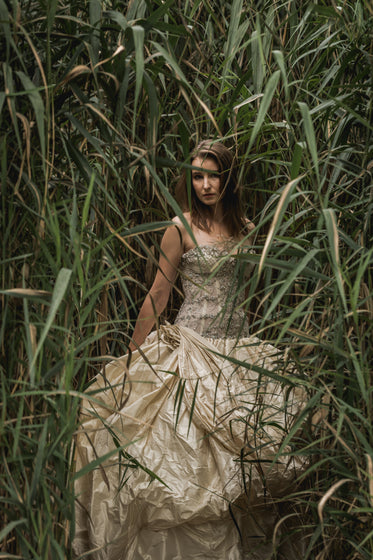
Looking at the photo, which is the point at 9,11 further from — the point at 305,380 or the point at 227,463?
the point at 227,463

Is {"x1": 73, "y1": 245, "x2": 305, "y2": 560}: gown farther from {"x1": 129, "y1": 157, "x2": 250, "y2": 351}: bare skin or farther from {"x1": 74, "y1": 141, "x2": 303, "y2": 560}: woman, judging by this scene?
{"x1": 129, "y1": 157, "x2": 250, "y2": 351}: bare skin

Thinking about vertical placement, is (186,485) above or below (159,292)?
below

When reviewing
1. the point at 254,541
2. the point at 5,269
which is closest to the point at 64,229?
the point at 5,269

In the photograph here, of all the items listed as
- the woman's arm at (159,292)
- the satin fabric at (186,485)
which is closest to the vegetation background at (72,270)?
the satin fabric at (186,485)

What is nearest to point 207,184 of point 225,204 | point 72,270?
point 225,204

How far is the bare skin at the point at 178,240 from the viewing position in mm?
2391

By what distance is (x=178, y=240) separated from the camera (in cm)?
250

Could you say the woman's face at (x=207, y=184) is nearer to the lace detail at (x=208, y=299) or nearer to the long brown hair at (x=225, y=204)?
the long brown hair at (x=225, y=204)

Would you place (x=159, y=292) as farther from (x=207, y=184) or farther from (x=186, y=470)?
(x=186, y=470)

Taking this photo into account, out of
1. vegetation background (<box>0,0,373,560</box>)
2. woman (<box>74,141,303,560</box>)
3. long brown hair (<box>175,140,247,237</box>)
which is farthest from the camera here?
long brown hair (<box>175,140,247,237</box>)

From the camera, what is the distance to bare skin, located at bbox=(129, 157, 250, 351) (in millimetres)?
2391

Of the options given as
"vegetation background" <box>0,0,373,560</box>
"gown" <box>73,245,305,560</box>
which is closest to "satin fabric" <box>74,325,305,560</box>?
"gown" <box>73,245,305,560</box>

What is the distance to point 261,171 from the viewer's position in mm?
2641

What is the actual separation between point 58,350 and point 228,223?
130 cm
